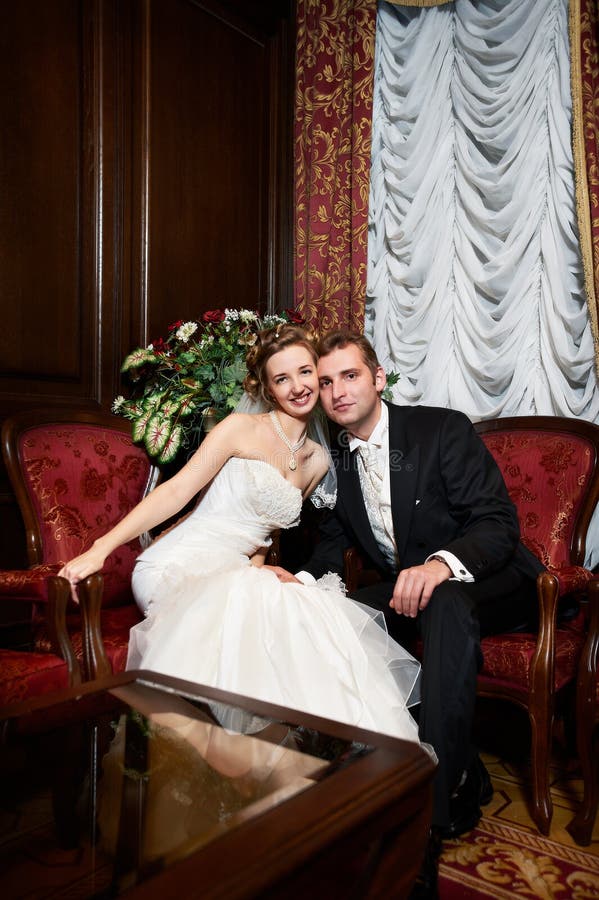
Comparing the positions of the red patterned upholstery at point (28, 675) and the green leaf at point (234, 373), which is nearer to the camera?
the red patterned upholstery at point (28, 675)

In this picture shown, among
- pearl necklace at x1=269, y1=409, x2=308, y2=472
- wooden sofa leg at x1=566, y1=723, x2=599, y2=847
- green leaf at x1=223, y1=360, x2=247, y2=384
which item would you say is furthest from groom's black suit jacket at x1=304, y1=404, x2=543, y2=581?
green leaf at x1=223, y1=360, x2=247, y2=384

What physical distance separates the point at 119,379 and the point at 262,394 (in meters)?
0.84

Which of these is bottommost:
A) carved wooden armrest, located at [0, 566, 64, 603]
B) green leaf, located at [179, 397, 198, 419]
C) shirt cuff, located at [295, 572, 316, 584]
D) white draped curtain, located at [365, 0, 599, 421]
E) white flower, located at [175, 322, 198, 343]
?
shirt cuff, located at [295, 572, 316, 584]

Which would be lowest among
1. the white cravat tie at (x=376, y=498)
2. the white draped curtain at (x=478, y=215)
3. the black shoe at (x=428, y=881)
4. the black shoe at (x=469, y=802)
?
the black shoe at (x=469, y=802)

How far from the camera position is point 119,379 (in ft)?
11.3

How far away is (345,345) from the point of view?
280 centimetres

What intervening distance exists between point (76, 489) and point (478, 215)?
8.16 ft

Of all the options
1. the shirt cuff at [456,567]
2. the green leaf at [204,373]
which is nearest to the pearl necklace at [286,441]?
the green leaf at [204,373]

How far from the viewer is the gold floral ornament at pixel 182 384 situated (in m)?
3.10

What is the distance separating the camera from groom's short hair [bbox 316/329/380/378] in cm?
281

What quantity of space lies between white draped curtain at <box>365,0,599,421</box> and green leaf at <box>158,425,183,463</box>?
142 centimetres

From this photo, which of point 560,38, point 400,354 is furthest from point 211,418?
point 560,38

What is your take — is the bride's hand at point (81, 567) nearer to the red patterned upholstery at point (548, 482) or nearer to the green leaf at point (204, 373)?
the green leaf at point (204, 373)

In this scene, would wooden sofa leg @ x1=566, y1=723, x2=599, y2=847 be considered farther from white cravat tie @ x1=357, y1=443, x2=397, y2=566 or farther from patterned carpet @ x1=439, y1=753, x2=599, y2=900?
white cravat tie @ x1=357, y1=443, x2=397, y2=566
